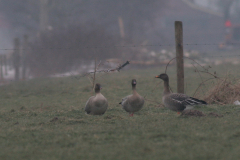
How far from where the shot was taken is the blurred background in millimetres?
30688

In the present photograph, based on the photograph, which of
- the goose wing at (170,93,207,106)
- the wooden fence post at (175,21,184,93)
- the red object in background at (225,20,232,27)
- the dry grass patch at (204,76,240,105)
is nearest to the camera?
the goose wing at (170,93,207,106)

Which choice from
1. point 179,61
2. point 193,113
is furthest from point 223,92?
point 193,113

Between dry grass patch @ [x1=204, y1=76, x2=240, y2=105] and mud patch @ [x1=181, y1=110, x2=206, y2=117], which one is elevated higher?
dry grass patch @ [x1=204, y1=76, x2=240, y2=105]

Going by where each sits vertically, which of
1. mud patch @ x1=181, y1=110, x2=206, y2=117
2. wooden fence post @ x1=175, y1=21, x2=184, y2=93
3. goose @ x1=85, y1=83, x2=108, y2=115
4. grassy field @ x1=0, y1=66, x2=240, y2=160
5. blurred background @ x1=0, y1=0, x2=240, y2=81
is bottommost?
grassy field @ x1=0, y1=66, x2=240, y2=160

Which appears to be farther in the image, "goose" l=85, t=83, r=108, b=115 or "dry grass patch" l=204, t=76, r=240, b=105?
"dry grass patch" l=204, t=76, r=240, b=105

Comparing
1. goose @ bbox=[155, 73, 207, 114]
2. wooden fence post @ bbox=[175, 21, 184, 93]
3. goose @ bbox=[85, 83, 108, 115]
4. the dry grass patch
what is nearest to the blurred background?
wooden fence post @ bbox=[175, 21, 184, 93]

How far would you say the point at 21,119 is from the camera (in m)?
9.09

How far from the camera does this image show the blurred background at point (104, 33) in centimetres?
3069

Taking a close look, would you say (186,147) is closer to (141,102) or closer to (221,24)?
(141,102)

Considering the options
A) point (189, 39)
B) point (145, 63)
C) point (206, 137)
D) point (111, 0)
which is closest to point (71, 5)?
point (111, 0)

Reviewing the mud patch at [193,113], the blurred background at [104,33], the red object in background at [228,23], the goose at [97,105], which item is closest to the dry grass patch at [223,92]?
the blurred background at [104,33]

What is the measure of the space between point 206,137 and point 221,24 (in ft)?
235

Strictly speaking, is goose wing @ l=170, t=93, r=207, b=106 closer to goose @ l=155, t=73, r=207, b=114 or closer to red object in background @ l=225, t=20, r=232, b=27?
goose @ l=155, t=73, r=207, b=114

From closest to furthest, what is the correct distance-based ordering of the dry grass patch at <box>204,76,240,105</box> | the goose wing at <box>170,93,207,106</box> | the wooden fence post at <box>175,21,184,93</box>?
the goose wing at <box>170,93,207,106</box>, the wooden fence post at <box>175,21,184,93</box>, the dry grass patch at <box>204,76,240,105</box>
